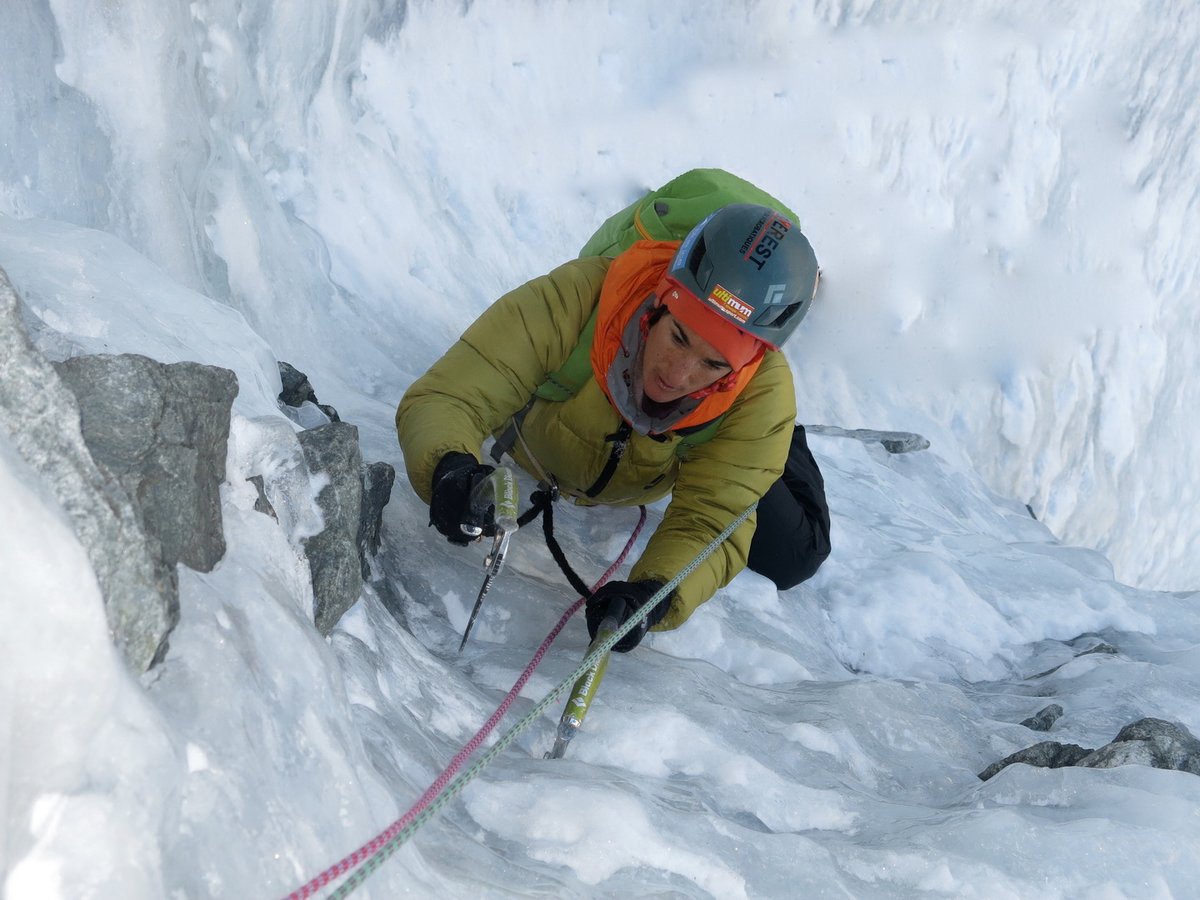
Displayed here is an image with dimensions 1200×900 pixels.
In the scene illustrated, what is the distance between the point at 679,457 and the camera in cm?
289

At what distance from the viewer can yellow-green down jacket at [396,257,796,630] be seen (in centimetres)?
258

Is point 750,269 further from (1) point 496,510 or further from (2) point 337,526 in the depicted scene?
(2) point 337,526

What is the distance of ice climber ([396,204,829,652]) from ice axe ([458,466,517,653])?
1.6 inches

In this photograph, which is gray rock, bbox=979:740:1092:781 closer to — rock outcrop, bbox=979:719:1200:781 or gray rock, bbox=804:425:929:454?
rock outcrop, bbox=979:719:1200:781

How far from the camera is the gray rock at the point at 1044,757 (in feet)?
8.61

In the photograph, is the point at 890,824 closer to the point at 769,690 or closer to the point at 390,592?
the point at 769,690

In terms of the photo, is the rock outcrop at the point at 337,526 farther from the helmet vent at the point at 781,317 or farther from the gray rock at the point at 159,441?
the helmet vent at the point at 781,317

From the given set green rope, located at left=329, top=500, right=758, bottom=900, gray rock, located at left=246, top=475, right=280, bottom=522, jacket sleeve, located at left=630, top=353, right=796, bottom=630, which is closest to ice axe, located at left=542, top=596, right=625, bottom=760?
green rope, located at left=329, top=500, right=758, bottom=900

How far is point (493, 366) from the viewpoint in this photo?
2.60 metres

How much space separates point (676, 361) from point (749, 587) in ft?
4.49

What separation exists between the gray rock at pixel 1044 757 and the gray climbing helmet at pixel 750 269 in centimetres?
122

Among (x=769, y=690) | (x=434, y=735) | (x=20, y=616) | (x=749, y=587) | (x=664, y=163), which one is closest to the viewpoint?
(x=20, y=616)

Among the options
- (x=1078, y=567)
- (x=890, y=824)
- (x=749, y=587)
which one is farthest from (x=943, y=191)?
(x=890, y=824)

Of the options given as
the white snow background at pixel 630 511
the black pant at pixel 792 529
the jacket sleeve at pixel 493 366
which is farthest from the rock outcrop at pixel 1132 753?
the jacket sleeve at pixel 493 366
